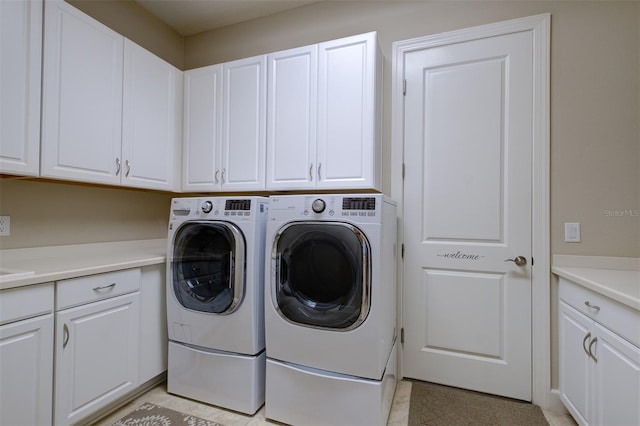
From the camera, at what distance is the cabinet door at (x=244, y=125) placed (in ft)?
7.13

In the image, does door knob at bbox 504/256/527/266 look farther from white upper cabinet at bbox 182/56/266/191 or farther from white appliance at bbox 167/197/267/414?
white upper cabinet at bbox 182/56/266/191

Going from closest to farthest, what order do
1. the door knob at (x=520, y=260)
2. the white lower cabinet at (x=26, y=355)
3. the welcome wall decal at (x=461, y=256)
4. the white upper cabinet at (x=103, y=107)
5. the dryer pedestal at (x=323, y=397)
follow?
1. the white lower cabinet at (x=26, y=355)
2. the dryer pedestal at (x=323, y=397)
3. the white upper cabinet at (x=103, y=107)
4. the door knob at (x=520, y=260)
5. the welcome wall decal at (x=461, y=256)

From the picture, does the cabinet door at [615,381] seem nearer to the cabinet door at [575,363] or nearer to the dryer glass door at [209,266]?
the cabinet door at [575,363]

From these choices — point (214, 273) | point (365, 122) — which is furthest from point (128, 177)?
point (365, 122)

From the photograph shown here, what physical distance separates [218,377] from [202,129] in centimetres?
178

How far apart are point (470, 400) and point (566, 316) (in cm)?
76

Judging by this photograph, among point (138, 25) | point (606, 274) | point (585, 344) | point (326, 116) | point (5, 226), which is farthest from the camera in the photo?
point (138, 25)

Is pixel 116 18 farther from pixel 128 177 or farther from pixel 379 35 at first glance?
pixel 379 35

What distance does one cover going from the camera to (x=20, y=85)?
147 cm

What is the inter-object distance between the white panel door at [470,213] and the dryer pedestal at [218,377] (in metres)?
1.05

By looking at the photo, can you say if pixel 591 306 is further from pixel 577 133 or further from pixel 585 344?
pixel 577 133

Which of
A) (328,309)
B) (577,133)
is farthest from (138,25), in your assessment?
(577,133)

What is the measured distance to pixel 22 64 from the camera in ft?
4.83

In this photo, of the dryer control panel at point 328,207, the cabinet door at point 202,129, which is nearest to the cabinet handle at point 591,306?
the dryer control panel at point 328,207
